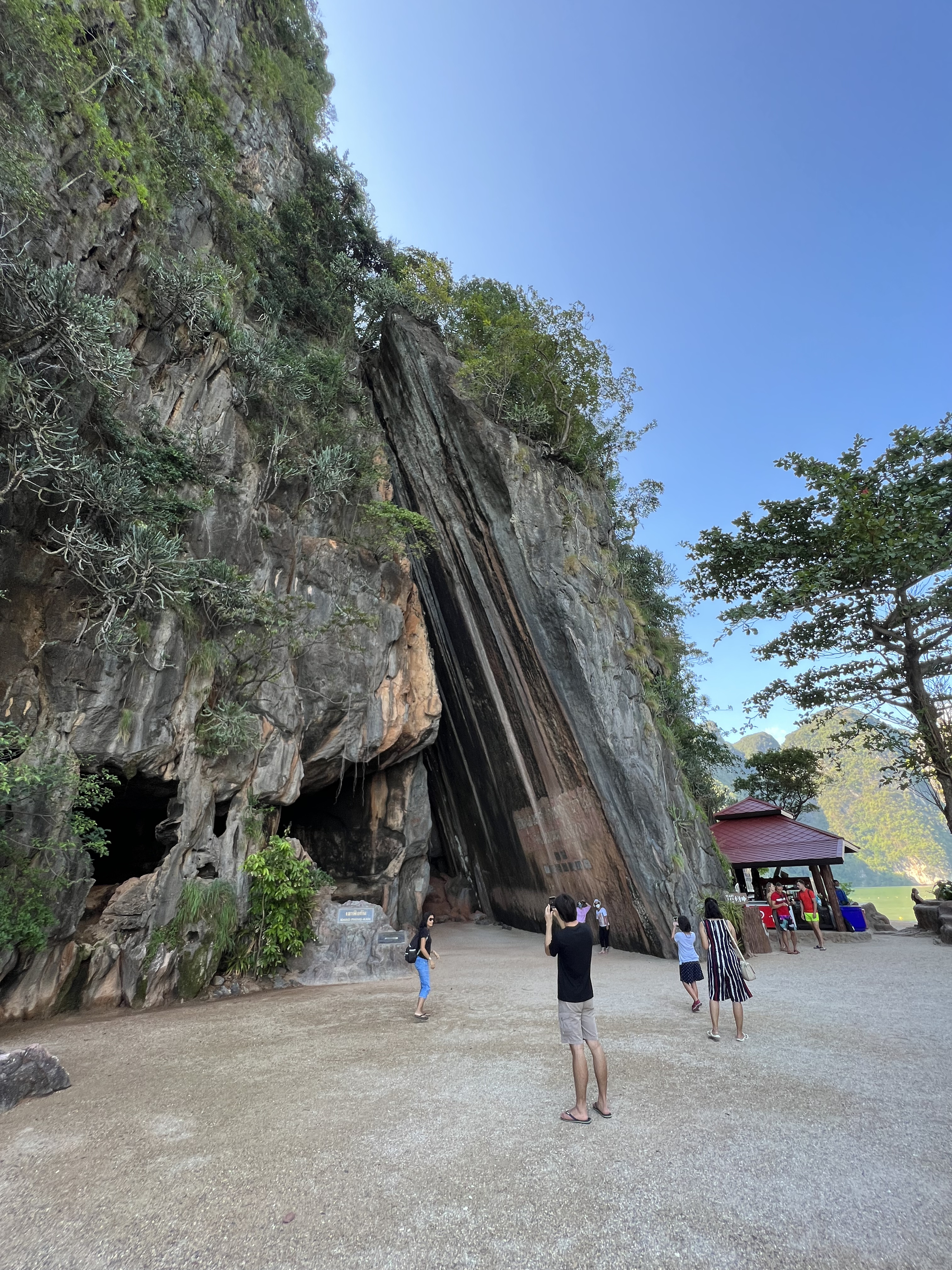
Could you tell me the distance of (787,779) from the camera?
2241cm

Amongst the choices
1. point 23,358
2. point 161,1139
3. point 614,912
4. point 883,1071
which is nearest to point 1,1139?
point 161,1139

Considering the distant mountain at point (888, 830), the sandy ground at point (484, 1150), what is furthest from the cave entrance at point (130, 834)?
the distant mountain at point (888, 830)

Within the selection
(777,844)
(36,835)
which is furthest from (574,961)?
(777,844)

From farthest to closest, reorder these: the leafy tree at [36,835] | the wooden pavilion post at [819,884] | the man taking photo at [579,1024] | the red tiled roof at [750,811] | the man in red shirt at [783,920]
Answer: the red tiled roof at [750,811]
the wooden pavilion post at [819,884]
the man in red shirt at [783,920]
the leafy tree at [36,835]
the man taking photo at [579,1024]

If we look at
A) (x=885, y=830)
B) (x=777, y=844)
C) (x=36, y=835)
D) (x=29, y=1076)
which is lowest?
(x=29, y=1076)

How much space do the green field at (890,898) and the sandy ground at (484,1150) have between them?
2785 inches

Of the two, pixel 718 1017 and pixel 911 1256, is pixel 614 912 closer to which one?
pixel 718 1017

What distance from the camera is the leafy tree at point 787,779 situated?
22172 mm

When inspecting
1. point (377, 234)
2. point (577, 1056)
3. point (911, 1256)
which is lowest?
point (911, 1256)

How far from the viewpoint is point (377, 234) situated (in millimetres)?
20484

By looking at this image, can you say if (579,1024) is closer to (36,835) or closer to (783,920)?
(36,835)

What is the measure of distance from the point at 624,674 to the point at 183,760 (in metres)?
10.4

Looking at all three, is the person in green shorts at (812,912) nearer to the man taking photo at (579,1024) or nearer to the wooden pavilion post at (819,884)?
the wooden pavilion post at (819,884)

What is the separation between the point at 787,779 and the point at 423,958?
20287 mm
